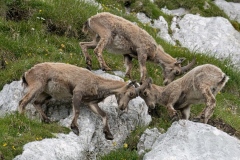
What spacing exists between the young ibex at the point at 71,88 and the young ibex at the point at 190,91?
570 millimetres

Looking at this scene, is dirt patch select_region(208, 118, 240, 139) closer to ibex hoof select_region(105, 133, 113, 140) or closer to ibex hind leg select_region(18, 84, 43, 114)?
ibex hoof select_region(105, 133, 113, 140)

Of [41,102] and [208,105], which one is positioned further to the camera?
[41,102]

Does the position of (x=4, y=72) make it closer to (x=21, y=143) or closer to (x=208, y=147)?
(x=21, y=143)

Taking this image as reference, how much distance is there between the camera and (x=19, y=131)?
1134 cm

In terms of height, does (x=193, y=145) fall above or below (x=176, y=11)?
above

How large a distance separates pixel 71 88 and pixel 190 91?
9.72 feet

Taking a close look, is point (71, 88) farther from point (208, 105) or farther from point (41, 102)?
point (208, 105)

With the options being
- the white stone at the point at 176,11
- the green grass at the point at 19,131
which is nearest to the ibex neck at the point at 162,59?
the green grass at the point at 19,131

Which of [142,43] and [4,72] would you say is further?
[142,43]

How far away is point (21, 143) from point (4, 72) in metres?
3.96

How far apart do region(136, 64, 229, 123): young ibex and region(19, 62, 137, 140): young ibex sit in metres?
0.57

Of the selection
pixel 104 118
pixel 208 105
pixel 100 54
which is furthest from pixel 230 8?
pixel 104 118

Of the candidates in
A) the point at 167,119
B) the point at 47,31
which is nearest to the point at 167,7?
the point at 47,31

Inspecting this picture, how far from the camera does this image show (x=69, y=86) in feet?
41.7
